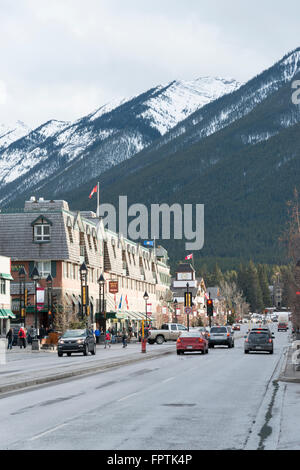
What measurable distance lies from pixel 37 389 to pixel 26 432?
11.2 meters

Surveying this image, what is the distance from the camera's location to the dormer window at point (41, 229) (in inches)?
3337

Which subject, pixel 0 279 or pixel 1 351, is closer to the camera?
pixel 1 351

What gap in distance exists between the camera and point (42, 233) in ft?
279

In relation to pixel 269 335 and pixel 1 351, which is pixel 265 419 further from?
pixel 1 351

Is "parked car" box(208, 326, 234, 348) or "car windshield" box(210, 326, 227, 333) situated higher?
"car windshield" box(210, 326, 227, 333)

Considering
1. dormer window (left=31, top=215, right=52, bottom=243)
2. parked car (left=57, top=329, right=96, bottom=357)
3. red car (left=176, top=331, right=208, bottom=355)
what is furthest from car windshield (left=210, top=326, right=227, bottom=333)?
dormer window (left=31, top=215, right=52, bottom=243)

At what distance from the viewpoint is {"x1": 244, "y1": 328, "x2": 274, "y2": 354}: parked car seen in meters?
54.2

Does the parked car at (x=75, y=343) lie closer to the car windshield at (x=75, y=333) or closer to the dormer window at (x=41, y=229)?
the car windshield at (x=75, y=333)

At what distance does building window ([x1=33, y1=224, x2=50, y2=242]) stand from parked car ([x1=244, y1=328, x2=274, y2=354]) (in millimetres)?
34979

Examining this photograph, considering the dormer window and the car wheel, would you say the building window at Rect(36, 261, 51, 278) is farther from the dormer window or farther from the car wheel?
the car wheel

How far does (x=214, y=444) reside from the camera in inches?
545

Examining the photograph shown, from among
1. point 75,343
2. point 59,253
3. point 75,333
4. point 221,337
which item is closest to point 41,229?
point 59,253

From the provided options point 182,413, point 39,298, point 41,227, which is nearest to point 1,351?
point 39,298

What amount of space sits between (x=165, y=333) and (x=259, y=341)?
88.3 feet
